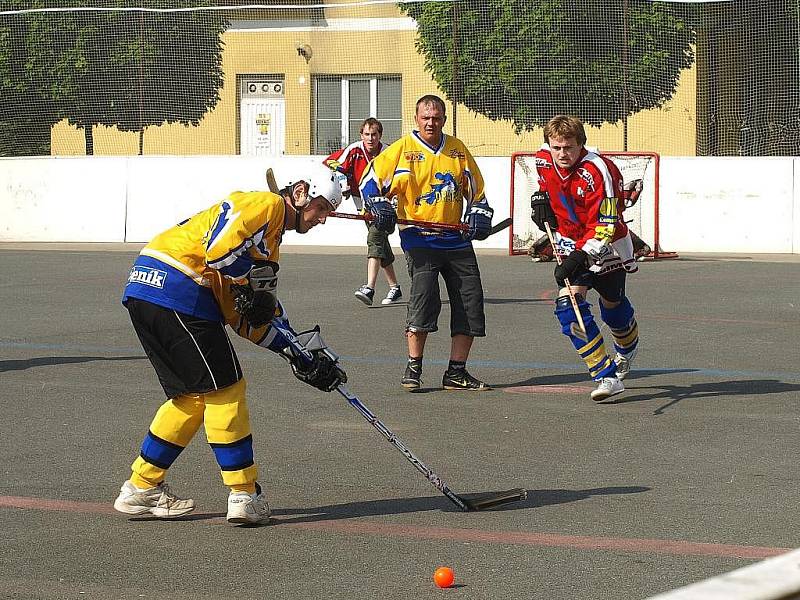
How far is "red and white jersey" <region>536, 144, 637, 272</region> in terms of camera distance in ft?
25.7

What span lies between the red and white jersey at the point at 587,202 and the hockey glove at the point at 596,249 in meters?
0.02

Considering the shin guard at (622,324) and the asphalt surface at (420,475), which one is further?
the shin guard at (622,324)

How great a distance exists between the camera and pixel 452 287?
8.48 metres

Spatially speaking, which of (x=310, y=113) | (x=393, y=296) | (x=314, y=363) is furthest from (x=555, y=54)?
(x=314, y=363)

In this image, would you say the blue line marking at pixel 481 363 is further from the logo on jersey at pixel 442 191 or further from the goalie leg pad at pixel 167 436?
the goalie leg pad at pixel 167 436

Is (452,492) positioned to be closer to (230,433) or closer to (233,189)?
(230,433)

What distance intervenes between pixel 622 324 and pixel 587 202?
0.88 metres

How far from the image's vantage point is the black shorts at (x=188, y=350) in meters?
5.12

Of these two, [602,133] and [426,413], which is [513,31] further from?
[426,413]

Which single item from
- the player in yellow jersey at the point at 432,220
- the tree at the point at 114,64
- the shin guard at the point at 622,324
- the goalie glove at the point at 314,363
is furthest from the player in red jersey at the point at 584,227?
the tree at the point at 114,64

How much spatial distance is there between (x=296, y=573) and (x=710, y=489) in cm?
203

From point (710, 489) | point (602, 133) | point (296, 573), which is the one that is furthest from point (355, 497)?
point (602, 133)

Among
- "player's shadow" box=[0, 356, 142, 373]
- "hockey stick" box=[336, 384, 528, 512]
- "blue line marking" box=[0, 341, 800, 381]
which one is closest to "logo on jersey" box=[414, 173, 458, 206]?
"blue line marking" box=[0, 341, 800, 381]

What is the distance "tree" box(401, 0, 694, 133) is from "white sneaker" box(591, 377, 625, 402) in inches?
531
